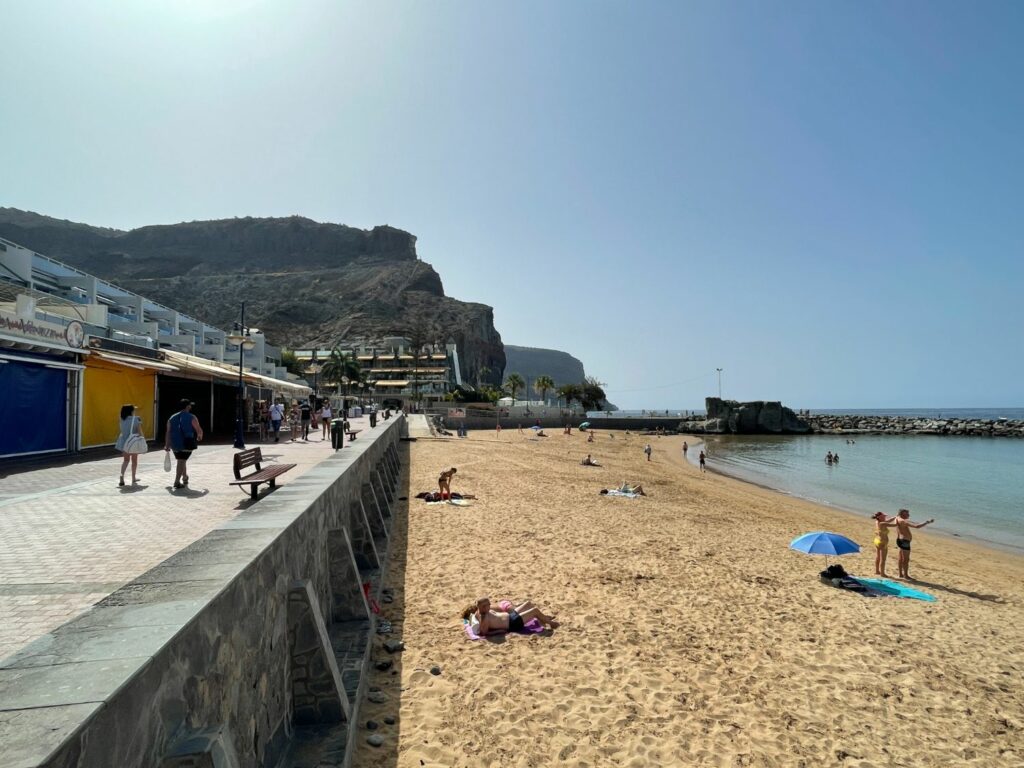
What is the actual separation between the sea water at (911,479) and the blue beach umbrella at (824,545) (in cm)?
1023

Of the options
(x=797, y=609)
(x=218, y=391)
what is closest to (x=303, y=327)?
(x=218, y=391)

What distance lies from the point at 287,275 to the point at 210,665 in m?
154

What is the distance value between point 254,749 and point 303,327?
125 meters

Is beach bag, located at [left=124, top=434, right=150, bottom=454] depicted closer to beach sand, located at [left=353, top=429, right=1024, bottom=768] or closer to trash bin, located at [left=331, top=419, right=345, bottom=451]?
trash bin, located at [left=331, top=419, right=345, bottom=451]

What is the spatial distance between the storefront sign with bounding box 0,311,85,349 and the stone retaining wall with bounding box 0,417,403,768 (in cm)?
949

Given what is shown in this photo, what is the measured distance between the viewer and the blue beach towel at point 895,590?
948 cm

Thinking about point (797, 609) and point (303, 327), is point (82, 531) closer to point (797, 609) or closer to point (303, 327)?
point (797, 609)

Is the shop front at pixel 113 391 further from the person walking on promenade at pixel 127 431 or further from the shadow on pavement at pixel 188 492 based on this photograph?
the shadow on pavement at pixel 188 492

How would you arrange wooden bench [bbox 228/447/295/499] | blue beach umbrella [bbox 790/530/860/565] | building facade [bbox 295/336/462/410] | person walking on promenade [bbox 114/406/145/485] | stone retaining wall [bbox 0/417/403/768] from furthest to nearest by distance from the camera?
building facade [bbox 295/336/462/410], blue beach umbrella [bbox 790/530/860/565], person walking on promenade [bbox 114/406/145/485], wooden bench [bbox 228/447/295/499], stone retaining wall [bbox 0/417/403/768]

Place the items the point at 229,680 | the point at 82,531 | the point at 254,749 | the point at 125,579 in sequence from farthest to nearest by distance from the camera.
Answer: the point at 82,531 → the point at 125,579 → the point at 254,749 → the point at 229,680

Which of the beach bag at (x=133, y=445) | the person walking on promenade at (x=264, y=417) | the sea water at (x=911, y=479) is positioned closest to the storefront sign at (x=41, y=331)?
the beach bag at (x=133, y=445)

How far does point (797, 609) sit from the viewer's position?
8.22 meters

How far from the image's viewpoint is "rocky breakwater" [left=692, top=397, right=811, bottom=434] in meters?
76.2

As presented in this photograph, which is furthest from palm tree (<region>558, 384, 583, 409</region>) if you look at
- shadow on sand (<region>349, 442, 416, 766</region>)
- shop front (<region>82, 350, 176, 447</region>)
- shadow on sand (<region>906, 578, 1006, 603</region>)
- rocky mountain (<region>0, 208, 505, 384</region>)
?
shadow on sand (<region>349, 442, 416, 766</region>)
